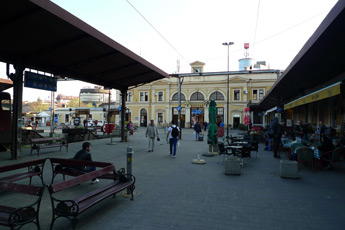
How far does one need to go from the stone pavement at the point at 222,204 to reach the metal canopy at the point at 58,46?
15.3ft

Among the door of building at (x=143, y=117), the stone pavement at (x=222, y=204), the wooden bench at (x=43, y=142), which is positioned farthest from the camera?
the door of building at (x=143, y=117)

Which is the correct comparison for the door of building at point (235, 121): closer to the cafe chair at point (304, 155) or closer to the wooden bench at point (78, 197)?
the cafe chair at point (304, 155)

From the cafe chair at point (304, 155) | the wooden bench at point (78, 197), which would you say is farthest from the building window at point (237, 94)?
the wooden bench at point (78, 197)

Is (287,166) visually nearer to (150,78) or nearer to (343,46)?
(343,46)

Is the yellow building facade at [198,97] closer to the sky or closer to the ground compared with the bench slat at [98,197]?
closer to the sky

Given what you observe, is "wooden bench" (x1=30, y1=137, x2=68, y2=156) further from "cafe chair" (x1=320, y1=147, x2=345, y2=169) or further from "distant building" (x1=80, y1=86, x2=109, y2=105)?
"distant building" (x1=80, y1=86, x2=109, y2=105)

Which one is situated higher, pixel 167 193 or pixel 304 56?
pixel 304 56

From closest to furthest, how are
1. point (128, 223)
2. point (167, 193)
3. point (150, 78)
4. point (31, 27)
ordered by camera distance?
1. point (128, 223)
2. point (167, 193)
3. point (31, 27)
4. point (150, 78)

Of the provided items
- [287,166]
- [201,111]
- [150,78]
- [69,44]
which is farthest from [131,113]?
[287,166]

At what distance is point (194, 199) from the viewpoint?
5086mm

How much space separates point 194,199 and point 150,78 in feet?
39.7

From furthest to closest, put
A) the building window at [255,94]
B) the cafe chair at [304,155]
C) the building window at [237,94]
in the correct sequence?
the building window at [237,94], the building window at [255,94], the cafe chair at [304,155]

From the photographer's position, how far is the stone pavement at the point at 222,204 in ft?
12.9

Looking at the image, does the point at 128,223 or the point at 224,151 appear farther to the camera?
the point at 224,151
